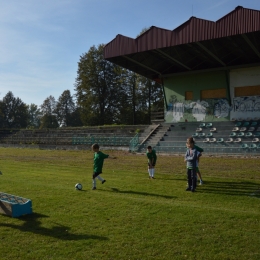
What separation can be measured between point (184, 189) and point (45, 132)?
3543 cm

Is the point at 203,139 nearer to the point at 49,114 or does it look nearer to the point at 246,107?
the point at 246,107

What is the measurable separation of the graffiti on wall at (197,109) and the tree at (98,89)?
28.8 meters

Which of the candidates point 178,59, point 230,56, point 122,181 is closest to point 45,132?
point 178,59

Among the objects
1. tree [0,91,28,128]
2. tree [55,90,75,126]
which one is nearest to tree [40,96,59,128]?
tree [55,90,75,126]

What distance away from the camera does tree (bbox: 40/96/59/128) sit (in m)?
95.1

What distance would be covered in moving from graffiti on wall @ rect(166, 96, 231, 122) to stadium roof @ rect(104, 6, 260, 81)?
122 inches

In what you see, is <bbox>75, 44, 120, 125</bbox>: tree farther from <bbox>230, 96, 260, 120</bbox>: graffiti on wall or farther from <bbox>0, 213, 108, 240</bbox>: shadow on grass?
<bbox>0, 213, 108, 240</bbox>: shadow on grass

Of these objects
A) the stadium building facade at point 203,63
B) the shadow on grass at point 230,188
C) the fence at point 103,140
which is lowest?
the shadow on grass at point 230,188

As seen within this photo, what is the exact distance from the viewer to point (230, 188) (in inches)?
427

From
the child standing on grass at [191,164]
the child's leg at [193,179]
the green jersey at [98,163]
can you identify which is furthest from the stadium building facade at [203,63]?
the green jersey at [98,163]

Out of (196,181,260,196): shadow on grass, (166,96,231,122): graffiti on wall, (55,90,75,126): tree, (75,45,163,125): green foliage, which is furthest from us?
(55,90,75,126): tree

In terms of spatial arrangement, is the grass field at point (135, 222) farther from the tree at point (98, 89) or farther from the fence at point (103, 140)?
the tree at point (98, 89)

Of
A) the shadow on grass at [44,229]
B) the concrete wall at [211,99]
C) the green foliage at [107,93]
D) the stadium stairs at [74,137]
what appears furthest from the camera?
the green foliage at [107,93]

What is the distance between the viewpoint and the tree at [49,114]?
95.1m
